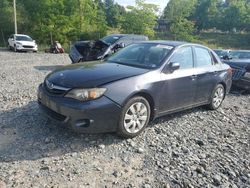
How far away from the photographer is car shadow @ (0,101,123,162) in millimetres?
4209

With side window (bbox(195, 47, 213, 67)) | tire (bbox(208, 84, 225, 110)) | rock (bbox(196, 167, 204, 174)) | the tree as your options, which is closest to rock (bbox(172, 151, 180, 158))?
rock (bbox(196, 167, 204, 174))

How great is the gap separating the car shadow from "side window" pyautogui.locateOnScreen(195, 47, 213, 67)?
2.63 meters

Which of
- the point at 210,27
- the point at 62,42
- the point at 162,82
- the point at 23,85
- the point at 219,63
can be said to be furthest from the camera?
the point at 210,27

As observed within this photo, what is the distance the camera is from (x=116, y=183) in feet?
11.9

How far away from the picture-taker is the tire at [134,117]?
15.4 feet

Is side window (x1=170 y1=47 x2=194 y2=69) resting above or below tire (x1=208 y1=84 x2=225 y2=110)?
above

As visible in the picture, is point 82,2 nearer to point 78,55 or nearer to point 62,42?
point 62,42

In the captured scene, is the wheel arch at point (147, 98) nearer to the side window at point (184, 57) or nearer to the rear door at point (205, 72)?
the side window at point (184, 57)

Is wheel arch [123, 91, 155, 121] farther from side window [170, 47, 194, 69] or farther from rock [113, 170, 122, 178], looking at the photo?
rock [113, 170, 122, 178]

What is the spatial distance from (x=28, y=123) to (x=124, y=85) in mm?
1879

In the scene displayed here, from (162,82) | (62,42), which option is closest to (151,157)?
(162,82)

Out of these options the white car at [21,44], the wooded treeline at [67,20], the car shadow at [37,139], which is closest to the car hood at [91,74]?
the car shadow at [37,139]

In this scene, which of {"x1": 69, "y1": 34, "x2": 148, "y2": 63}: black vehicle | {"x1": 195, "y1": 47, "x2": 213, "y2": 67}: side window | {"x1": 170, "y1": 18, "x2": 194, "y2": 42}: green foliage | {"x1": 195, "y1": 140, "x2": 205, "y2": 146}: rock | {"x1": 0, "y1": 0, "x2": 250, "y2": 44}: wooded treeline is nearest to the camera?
{"x1": 195, "y1": 140, "x2": 205, "y2": 146}: rock

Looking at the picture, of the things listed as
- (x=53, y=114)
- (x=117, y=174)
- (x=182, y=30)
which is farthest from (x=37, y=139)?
(x=182, y=30)
